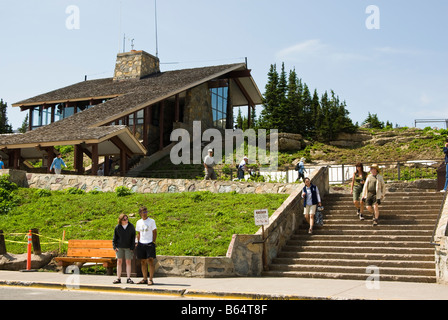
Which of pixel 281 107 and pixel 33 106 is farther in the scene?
pixel 281 107

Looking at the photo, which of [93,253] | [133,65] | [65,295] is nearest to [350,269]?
[93,253]

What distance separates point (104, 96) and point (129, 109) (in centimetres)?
1063

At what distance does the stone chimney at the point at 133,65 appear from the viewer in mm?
43812

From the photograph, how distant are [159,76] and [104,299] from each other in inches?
1346

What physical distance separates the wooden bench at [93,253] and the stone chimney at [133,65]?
103 ft

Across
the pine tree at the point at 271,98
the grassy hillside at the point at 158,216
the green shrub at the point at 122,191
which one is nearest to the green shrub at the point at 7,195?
the grassy hillside at the point at 158,216

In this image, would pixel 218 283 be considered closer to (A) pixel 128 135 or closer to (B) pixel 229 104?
(A) pixel 128 135

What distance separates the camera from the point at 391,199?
56.6ft

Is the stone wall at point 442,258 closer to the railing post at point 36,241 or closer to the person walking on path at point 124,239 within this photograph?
the person walking on path at point 124,239

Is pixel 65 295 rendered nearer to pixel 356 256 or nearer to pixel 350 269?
pixel 350 269

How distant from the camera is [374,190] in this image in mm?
15047

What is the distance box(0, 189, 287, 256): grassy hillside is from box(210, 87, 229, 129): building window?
2194 centimetres
